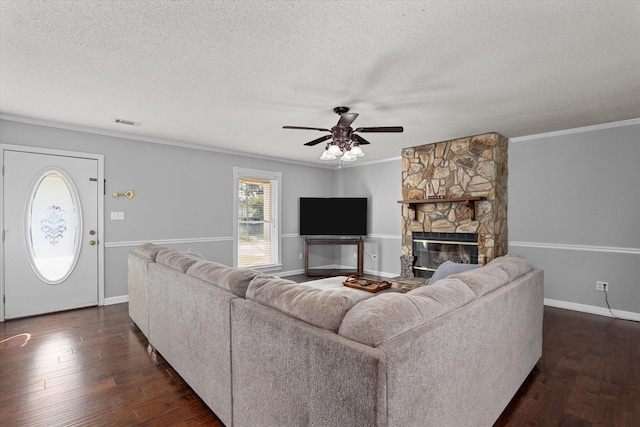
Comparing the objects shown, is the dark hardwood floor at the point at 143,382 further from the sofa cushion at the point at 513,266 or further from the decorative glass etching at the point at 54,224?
the decorative glass etching at the point at 54,224

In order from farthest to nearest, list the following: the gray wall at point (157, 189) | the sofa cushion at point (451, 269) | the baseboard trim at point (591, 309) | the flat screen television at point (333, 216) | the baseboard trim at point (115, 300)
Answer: the flat screen television at point (333, 216) < the baseboard trim at point (115, 300) < the gray wall at point (157, 189) < the baseboard trim at point (591, 309) < the sofa cushion at point (451, 269)

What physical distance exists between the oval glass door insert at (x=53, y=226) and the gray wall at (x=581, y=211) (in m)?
6.22

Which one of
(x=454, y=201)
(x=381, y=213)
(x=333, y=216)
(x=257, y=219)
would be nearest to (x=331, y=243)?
(x=333, y=216)

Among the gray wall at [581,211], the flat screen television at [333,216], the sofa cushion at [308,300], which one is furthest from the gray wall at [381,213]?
the sofa cushion at [308,300]

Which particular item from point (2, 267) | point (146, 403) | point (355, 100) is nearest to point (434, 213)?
point (355, 100)

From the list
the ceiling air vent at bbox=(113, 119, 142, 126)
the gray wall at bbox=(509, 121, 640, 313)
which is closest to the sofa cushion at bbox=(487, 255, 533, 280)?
the gray wall at bbox=(509, 121, 640, 313)

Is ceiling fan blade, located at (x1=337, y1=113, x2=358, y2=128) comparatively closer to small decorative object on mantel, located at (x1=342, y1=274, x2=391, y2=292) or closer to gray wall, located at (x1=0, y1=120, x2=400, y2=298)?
small decorative object on mantel, located at (x1=342, y1=274, x2=391, y2=292)

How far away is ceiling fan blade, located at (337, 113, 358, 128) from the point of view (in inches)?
127

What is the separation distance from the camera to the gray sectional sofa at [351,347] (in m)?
1.08

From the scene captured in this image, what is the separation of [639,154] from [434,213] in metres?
2.50

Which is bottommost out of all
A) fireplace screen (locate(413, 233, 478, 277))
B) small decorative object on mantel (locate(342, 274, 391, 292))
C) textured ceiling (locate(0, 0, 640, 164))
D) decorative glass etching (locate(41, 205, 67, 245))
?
small decorative object on mantel (locate(342, 274, 391, 292))

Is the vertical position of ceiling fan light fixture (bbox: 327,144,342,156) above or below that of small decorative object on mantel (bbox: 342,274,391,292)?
above

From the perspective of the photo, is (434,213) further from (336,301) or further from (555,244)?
(336,301)

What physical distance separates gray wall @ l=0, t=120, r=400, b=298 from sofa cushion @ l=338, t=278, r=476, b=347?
4499 millimetres
